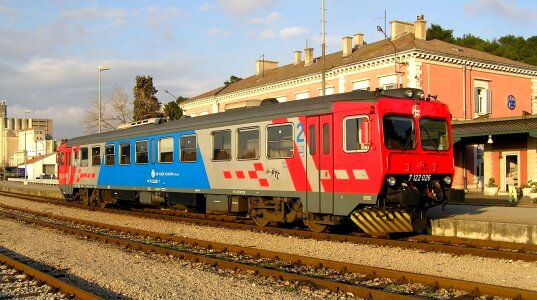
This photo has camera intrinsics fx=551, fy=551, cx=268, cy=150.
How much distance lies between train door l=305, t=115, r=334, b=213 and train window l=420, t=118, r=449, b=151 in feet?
6.88

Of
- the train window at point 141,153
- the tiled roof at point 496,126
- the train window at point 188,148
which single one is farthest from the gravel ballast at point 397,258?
the tiled roof at point 496,126

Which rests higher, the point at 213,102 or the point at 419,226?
the point at 213,102

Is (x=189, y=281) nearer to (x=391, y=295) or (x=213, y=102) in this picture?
(x=391, y=295)

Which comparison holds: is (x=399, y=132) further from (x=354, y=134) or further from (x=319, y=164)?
(x=319, y=164)

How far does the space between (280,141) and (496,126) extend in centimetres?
1680

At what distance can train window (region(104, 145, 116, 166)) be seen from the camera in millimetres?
21141

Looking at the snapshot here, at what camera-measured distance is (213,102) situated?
52.6 meters

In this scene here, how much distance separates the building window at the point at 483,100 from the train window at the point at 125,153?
82.0 ft

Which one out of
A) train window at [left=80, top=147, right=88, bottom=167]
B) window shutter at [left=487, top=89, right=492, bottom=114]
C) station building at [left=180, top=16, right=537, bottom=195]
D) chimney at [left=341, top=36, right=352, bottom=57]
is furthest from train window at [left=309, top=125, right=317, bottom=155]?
chimney at [left=341, top=36, right=352, bottom=57]

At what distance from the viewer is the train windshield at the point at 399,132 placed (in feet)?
37.9

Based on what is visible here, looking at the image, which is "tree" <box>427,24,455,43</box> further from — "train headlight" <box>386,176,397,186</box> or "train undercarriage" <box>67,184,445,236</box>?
"train headlight" <box>386,176,397,186</box>

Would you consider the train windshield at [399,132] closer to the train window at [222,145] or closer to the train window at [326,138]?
the train window at [326,138]

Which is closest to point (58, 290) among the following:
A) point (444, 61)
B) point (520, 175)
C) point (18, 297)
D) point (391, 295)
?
point (18, 297)

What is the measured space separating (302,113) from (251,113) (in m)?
1.97
